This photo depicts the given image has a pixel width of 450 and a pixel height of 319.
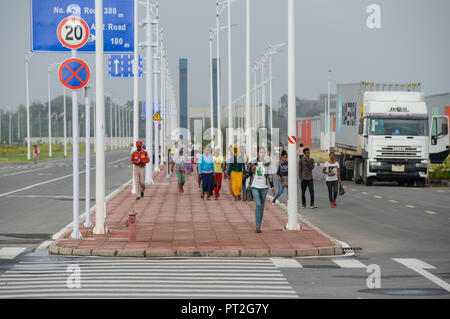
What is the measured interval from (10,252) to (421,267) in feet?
22.4

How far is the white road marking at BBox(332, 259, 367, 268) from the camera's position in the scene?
45.1 feet

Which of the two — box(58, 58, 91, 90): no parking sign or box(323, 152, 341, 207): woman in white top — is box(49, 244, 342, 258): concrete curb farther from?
box(323, 152, 341, 207): woman in white top

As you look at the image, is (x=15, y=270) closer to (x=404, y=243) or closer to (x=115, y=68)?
(x=404, y=243)

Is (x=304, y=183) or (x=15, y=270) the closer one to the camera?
(x=15, y=270)

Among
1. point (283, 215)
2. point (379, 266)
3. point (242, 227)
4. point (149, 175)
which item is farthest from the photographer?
point (149, 175)

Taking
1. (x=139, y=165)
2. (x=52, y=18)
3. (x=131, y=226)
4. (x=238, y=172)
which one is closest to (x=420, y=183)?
(x=238, y=172)

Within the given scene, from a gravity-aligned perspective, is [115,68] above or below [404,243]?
above

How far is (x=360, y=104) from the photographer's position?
40656mm

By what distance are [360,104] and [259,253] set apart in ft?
86.7

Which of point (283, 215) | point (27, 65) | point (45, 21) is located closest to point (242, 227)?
point (283, 215)

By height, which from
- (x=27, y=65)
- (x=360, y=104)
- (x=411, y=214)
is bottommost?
(x=411, y=214)

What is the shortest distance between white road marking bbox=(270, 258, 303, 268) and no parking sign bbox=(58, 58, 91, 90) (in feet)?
19.0

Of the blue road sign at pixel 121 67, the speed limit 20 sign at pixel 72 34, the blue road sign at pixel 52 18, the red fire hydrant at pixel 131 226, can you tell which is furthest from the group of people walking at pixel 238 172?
the blue road sign at pixel 121 67

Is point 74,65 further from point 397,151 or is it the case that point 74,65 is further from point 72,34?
point 397,151
